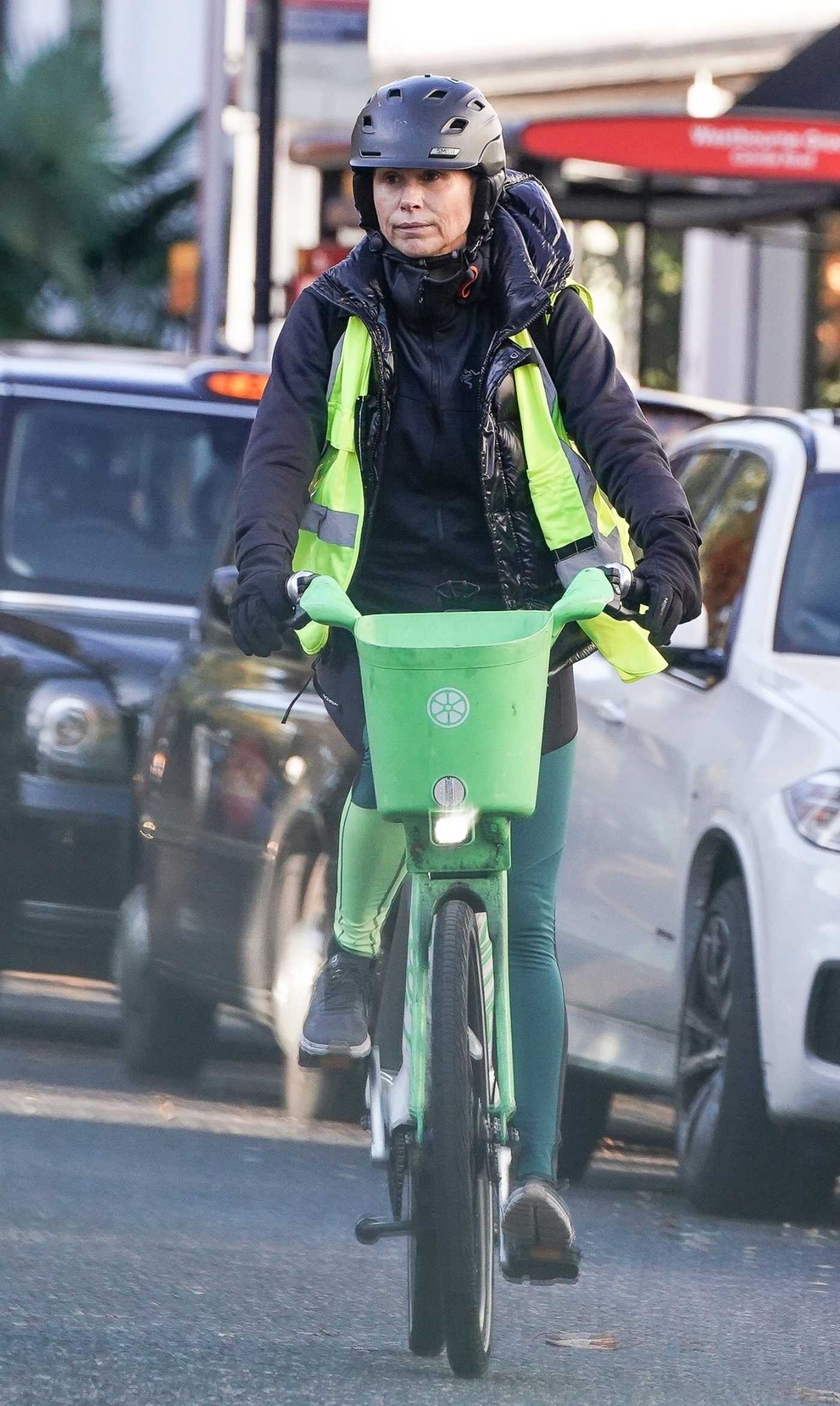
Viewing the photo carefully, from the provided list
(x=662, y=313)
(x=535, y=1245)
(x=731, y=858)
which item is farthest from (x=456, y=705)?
(x=662, y=313)

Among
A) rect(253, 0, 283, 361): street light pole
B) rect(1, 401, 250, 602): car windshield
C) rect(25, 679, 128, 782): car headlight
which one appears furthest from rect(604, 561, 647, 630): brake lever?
rect(253, 0, 283, 361): street light pole

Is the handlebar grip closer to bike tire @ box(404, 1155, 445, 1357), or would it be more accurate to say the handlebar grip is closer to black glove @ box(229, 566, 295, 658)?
black glove @ box(229, 566, 295, 658)

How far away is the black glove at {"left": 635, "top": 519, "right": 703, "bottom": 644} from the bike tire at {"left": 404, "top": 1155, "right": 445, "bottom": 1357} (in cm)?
88

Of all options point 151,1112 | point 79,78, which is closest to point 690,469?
point 151,1112

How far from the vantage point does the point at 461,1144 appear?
473 centimetres

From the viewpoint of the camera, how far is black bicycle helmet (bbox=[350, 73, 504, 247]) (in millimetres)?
4938

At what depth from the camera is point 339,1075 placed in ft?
26.3

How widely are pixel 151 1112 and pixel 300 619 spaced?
3.26 metres

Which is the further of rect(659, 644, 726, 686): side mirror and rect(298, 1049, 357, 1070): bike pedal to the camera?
rect(659, 644, 726, 686): side mirror

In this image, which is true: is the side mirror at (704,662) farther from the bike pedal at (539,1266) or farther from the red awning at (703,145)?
the red awning at (703,145)

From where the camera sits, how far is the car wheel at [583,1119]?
24.9ft

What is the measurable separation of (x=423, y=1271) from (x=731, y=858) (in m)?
2.11

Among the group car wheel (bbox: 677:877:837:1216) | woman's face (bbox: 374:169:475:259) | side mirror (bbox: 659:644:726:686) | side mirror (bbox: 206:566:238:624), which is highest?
woman's face (bbox: 374:169:475:259)

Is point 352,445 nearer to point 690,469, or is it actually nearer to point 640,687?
point 640,687
